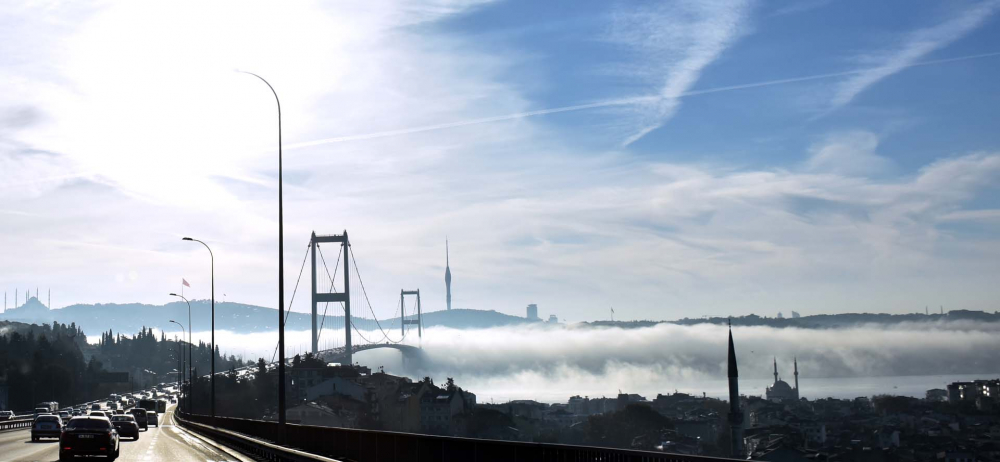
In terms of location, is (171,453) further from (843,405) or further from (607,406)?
(607,406)

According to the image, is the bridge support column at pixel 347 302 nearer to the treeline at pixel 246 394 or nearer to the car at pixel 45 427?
the treeline at pixel 246 394

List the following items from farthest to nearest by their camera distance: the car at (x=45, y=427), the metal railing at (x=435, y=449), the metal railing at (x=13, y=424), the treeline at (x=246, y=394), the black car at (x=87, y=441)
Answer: the treeline at (x=246, y=394), the metal railing at (x=13, y=424), the car at (x=45, y=427), the black car at (x=87, y=441), the metal railing at (x=435, y=449)

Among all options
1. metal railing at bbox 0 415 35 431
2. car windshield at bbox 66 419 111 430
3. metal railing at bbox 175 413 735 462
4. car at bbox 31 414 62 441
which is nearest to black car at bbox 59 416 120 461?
car windshield at bbox 66 419 111 430

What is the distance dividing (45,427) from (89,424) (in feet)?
70.3

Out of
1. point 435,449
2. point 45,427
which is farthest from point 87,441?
point 45,427

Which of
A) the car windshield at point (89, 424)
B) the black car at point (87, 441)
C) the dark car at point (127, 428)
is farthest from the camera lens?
the dark car at point (127, 428)

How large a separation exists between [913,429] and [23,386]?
14861 cm

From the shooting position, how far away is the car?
161 feet

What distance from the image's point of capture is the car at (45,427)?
4913 centimetres

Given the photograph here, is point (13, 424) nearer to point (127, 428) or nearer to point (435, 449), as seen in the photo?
point (127, 428)

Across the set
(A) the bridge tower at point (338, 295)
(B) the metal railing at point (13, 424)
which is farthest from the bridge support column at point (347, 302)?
(B) the metal railing at point (13, 424)

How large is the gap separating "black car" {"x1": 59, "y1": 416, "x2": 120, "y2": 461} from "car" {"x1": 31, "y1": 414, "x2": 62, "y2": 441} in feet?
66.5

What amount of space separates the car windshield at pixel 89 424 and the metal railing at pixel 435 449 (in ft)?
18.6

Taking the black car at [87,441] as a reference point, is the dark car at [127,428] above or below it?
below
